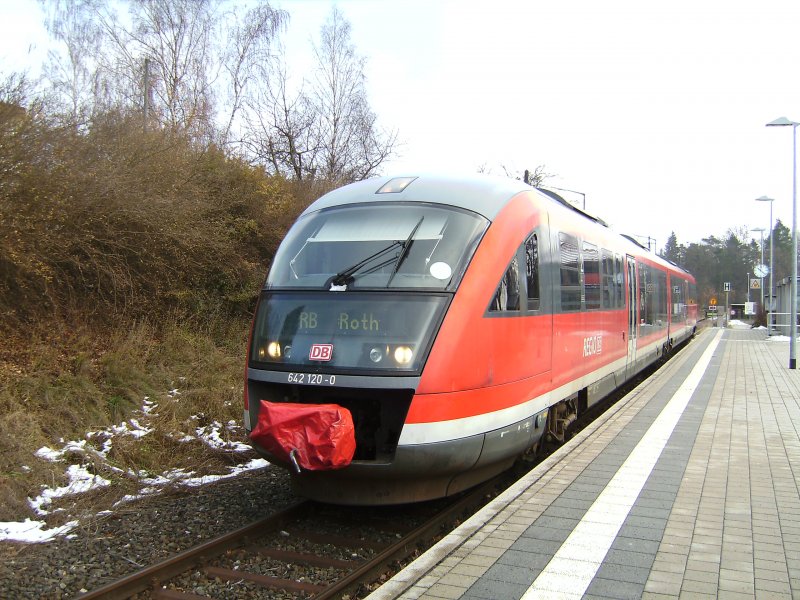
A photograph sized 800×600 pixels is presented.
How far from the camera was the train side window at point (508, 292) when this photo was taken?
5.66 meters

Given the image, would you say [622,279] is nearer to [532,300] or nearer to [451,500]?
[532,300]

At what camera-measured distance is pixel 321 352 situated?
17.4ft

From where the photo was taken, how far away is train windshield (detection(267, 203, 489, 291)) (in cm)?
545

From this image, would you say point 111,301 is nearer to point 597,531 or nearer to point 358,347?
point 358,347

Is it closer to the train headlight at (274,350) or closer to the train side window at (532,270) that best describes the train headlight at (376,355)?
the train headlight at (274,350)

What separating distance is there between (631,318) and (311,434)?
906cm

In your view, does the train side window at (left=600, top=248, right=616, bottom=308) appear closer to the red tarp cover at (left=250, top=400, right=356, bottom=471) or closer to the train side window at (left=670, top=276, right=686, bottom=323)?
the red tarp cover at (left=250, top=400, right=356, bottom=471)

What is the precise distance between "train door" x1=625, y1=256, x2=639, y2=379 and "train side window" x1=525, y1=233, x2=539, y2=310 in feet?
20.3

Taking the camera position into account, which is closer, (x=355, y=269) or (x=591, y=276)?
(x=355, y=269)

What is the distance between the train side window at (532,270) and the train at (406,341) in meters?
0.02

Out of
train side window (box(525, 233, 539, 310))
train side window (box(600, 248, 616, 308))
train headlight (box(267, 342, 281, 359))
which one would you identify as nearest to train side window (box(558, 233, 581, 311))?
train side window (box(525, 233, 539, 310))

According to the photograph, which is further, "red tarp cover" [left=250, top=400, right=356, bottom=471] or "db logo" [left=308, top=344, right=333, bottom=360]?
"db logo" [left=308, top=344, right=333, bottom=360]

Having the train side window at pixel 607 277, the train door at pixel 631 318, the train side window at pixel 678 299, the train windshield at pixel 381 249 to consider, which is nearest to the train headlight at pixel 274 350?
the train windshield at pixel 381 249

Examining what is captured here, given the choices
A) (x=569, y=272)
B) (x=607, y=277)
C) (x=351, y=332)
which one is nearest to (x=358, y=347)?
(x=351, y=332)
